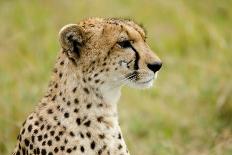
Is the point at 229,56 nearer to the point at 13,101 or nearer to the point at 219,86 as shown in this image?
the point at 219,86

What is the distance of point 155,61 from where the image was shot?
4875mm

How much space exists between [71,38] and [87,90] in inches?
10.9

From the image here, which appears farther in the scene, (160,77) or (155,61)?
(160,77)

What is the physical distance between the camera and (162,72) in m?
8.41

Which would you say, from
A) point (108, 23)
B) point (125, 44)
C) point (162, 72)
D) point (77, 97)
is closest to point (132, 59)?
point (125, 44)

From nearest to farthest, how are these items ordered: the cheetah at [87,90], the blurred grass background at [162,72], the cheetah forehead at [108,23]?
the cheetah at [87,90] < the cheetah forehead at [108,23] < the blurred grass background at [162,72]

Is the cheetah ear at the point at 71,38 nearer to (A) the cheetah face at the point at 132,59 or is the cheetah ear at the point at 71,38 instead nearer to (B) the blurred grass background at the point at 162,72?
(A) the cheetah face at the point at 132,59

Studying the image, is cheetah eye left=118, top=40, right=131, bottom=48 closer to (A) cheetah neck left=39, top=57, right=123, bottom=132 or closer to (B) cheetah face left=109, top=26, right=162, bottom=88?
(B) cheetah face left=109, top=26, right=162, bottom=88

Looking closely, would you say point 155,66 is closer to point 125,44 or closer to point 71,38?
point 125,44

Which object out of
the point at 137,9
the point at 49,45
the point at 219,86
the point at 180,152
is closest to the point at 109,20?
the point at 180,152

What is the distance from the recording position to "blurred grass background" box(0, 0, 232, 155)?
6.85 metres

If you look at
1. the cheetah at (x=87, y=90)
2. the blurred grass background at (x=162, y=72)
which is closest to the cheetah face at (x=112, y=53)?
the cheetah at (x=87, y=90)

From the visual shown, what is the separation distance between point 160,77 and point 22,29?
122 cm

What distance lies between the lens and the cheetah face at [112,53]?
193 inches
